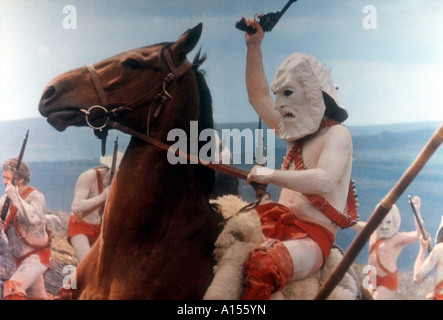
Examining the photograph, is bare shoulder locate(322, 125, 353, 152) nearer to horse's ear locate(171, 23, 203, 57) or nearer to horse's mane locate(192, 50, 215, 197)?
horse's mane locate(192, 50, 215, 197)

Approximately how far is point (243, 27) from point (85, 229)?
153 cm

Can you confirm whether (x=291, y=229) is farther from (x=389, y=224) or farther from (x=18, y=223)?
(x=18, y=223)

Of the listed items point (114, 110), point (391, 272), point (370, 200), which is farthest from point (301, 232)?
point (114, 110)

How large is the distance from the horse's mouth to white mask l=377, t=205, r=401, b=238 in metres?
1.83

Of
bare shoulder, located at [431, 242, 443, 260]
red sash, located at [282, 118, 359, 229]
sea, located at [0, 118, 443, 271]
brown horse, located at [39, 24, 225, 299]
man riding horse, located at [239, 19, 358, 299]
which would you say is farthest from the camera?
bare shoulder, located at [431, 242, 443, 260]

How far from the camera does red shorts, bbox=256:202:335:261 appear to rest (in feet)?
9.12

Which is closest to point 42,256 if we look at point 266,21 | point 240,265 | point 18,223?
point 18,223

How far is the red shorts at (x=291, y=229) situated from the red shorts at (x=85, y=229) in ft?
3.37

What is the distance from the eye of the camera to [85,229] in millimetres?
3182

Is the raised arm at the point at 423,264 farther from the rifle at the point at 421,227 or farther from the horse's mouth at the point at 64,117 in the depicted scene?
the horse's mouth at the point at 64,117

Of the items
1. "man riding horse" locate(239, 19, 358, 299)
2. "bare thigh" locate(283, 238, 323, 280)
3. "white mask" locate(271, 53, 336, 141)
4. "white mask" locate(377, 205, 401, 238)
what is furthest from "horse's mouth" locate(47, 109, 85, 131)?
"white mask" locate(377, 205, 401, 238)
